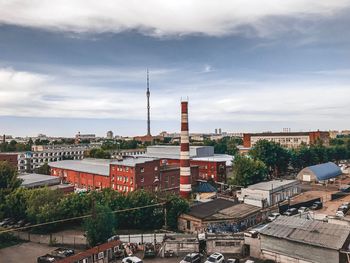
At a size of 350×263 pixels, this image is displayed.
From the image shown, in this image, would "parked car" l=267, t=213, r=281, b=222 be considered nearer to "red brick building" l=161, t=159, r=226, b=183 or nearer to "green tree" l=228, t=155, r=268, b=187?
"green tree" l=228, t=155, r=268, b=187

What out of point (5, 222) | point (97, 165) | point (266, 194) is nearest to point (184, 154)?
point (266, 194)

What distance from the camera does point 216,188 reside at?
49.8 m

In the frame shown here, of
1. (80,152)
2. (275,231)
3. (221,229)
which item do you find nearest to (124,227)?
(221,229)

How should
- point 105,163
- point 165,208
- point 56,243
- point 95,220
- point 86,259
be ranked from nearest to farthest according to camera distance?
point 86,259, point 95,220, point 56,243, point 165,208, point 105,163

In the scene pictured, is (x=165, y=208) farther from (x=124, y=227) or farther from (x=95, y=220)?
(x=95, y=220)

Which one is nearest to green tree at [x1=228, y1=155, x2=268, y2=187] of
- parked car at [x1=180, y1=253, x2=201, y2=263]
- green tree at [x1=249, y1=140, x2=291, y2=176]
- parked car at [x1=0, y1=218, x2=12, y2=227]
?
green tree at [x1=249, y1=140, x2=291, y2=176]

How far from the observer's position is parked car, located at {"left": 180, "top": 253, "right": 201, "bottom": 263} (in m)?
21.3

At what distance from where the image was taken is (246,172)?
151ft

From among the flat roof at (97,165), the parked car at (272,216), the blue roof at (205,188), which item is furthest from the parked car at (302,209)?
the flat roof at (97,165)

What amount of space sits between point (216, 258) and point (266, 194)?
18372 millimetres

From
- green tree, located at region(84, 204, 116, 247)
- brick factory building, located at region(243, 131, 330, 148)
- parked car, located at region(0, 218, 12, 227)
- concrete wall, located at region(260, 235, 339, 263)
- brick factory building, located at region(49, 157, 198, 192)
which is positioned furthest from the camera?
brick factory building, located at region(243, 131, 330, 148)

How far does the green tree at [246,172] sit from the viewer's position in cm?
4588

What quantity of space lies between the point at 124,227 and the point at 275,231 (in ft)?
45.5

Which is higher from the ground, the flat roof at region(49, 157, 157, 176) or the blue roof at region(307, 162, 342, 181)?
the flat roof at region(49, 157, 157, 176)
